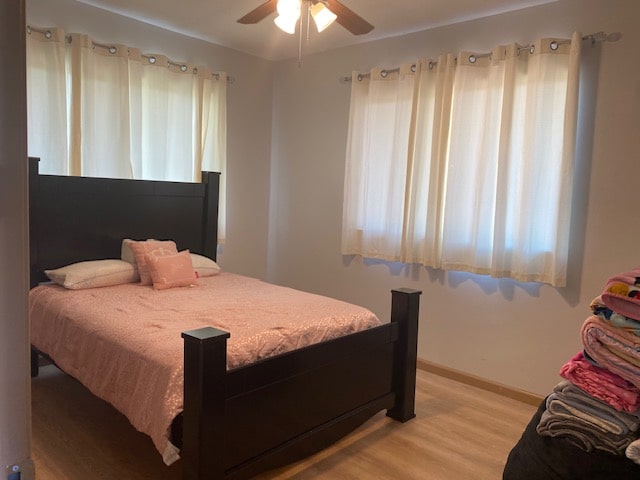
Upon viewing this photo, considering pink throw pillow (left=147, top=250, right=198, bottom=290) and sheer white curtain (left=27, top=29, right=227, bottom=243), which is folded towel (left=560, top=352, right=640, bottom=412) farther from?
sheer white curtain (left=27, top=29, right=227, bottom=243)

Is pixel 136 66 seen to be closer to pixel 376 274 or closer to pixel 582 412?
pixel 376 274

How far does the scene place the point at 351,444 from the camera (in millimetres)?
2590

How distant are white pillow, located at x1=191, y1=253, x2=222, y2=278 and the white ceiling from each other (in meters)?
1.69

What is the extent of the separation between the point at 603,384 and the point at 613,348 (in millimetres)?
86

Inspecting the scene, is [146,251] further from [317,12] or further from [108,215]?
[317,12]

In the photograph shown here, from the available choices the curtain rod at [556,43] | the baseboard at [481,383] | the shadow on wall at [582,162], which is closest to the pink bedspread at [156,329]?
the baseboard at [481,383]

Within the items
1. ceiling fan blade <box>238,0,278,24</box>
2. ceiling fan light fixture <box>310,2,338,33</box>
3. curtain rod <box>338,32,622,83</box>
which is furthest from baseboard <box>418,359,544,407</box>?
ceiling fan blade <box>238,0,278,24</box>

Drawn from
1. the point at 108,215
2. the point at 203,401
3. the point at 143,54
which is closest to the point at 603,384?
the point at 203,401

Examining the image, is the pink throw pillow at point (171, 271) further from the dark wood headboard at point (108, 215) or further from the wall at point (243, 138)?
the wall at point (243, 138)

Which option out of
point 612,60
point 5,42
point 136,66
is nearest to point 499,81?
point 612,60

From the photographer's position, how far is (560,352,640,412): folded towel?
1.09 m

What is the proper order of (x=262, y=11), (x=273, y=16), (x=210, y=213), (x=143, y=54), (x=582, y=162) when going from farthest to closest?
(x=210, y=213)
(x=143, y=54)
(x=273, y=16)
(x=582, y=162)
(x=262, y=11)

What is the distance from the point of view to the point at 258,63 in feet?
14.8

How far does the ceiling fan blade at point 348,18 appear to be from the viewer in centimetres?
235
